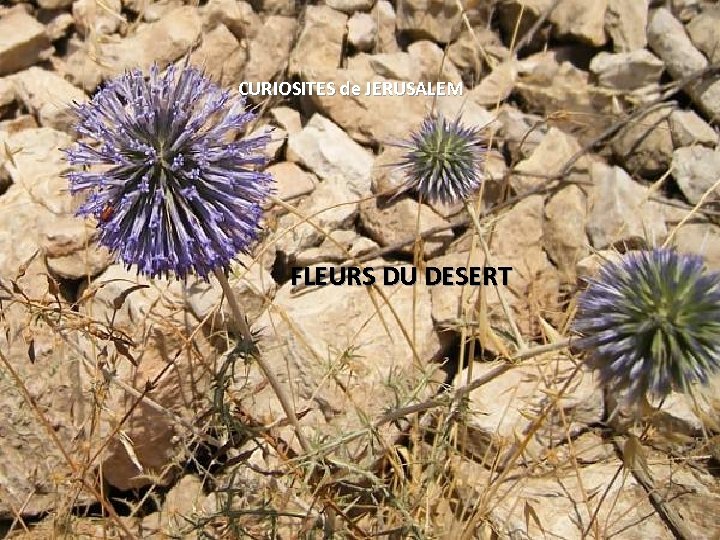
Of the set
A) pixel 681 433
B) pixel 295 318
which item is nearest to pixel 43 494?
pixel 295 318

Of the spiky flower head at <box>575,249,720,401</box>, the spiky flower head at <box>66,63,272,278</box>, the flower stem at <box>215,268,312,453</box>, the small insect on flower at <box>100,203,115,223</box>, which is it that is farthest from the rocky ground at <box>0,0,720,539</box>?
the small insect on flower at <box>100,203,115,223</box>

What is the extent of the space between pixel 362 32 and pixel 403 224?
1322mm

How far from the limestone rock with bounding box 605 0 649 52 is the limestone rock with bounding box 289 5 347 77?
1616 mm

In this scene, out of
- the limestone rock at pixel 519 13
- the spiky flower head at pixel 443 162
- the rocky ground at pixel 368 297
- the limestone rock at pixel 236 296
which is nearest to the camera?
the rocky ground at pixel 368 297

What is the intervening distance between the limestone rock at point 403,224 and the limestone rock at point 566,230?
1.78 feet

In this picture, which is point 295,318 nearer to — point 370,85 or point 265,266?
point 265,266

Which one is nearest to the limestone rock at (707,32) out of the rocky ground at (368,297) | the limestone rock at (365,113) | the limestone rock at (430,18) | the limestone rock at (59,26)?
the rocky ground at (368,297)

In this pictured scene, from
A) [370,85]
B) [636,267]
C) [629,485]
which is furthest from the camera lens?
[370,85]

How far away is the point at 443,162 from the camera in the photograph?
3.01 metres

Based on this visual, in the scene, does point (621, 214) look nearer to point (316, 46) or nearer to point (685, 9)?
point (685, 9)

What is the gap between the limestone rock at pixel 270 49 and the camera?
4059mm

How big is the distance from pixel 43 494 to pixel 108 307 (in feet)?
2.92

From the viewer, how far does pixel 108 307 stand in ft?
10.3

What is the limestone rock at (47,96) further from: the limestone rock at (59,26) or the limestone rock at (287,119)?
the limestone rock at (287,119)
